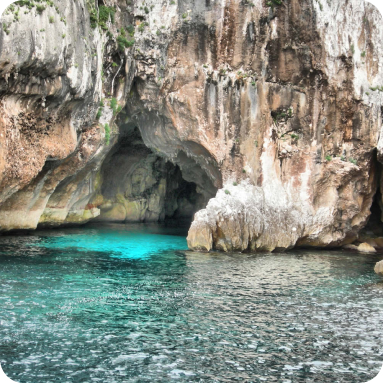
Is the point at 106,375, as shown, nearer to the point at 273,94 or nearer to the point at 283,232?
the point at 283,232

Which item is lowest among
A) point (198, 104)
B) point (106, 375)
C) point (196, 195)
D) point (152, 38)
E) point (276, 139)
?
point (106, 375)

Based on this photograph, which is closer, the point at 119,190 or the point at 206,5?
the point at 206,5

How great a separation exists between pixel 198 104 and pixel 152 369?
16.9 metres

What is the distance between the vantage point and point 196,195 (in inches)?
1638

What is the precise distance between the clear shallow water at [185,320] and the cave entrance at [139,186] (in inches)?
541

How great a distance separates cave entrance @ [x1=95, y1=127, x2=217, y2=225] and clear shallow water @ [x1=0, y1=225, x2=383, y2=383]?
45.1ft

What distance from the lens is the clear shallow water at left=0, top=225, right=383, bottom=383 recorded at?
26.4 ft

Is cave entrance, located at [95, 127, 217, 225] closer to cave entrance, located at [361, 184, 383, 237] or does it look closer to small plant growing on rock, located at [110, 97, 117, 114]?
small plant growing on rock, located at [110, 97, 117, 114]

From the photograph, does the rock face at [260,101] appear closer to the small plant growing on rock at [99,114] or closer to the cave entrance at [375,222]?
the small plant growing on rock at [99,114]

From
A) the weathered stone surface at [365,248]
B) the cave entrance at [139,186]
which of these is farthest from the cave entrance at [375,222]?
the cave entrance at [139,186]

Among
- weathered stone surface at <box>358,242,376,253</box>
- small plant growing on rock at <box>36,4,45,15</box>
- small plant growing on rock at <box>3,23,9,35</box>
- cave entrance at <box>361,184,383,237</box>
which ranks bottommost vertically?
weathered stone surface at <box>358,242,376,253</box>

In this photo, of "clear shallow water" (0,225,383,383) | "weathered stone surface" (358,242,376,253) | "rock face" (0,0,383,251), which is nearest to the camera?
"clear shallow water" (0,225,383,383)


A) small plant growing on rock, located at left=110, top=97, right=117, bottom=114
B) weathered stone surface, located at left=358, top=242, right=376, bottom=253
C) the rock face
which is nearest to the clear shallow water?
the rock face

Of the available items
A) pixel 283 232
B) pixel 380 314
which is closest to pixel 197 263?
pixel 283 232
